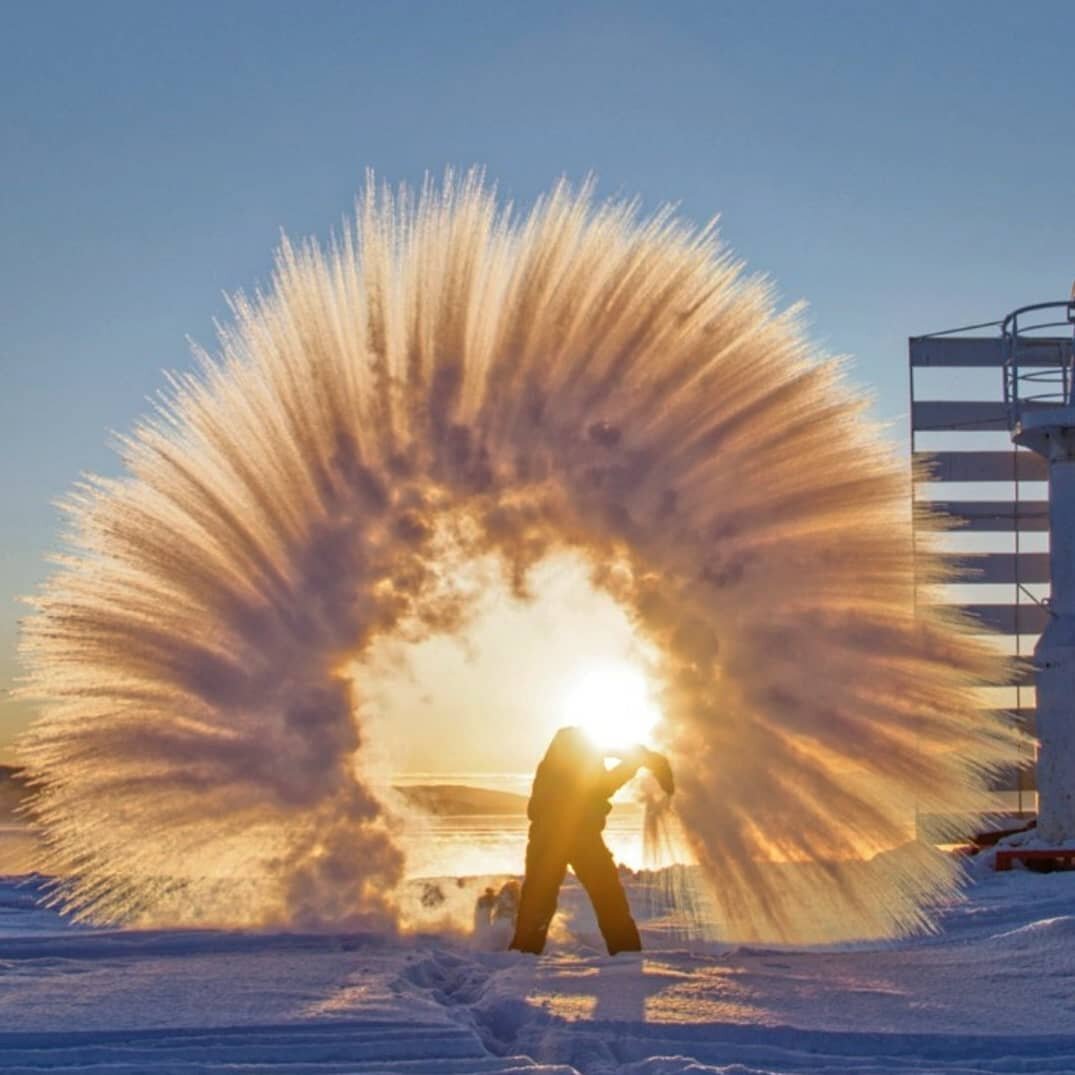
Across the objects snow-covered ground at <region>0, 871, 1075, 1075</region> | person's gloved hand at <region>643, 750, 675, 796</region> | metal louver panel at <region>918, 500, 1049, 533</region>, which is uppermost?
metal louver panel at <region>918, 500, 1049, 533</region>

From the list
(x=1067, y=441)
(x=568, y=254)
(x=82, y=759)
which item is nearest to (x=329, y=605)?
(x=82, y=759)

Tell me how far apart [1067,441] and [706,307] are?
9124 millimetres

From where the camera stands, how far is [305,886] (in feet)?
31.2

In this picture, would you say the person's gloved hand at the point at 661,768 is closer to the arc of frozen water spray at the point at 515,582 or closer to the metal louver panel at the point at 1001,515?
the arc of frozen water spray at the point at 515,582

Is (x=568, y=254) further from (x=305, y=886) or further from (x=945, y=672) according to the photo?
(x=305, y=886)

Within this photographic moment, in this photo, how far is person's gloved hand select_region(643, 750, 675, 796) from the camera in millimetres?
8422

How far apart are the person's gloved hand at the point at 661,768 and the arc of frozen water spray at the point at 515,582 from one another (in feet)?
2.25

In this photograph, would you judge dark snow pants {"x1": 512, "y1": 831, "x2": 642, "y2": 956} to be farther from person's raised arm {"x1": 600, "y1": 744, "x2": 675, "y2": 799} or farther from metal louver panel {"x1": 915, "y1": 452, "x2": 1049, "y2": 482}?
metal louver panel {"x1": 915, "y1": 452, "x2": 1049, "y2": 482}

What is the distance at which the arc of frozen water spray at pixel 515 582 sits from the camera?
9.14 metres

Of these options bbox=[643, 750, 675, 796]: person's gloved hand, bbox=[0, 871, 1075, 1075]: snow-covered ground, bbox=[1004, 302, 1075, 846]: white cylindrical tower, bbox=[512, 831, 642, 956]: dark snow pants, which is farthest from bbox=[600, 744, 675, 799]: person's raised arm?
bbox=[1004, 302, 1075, 846]: white cylindrical tower

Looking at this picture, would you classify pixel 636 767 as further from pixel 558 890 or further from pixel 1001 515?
pixel 1001 515

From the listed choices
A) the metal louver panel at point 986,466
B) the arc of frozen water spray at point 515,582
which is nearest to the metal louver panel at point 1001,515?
the metal louver panel at point 986,466

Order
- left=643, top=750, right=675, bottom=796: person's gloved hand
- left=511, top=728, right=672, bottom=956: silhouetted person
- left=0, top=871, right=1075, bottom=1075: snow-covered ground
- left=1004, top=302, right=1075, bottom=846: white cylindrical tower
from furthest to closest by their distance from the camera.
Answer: left=1004, top=302, right=1075, bottom=846: white cylindrical tower → left=511, top=728, right=672, bottom=956: silhouetted person → left=643, top=750, right=675, bottom=796: person's gloved hand → left=0, top=871, right=1075, bottom=1075: snow-covered ground

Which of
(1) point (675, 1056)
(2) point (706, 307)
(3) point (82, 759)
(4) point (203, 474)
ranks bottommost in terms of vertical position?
(1) point (675, 1056)
